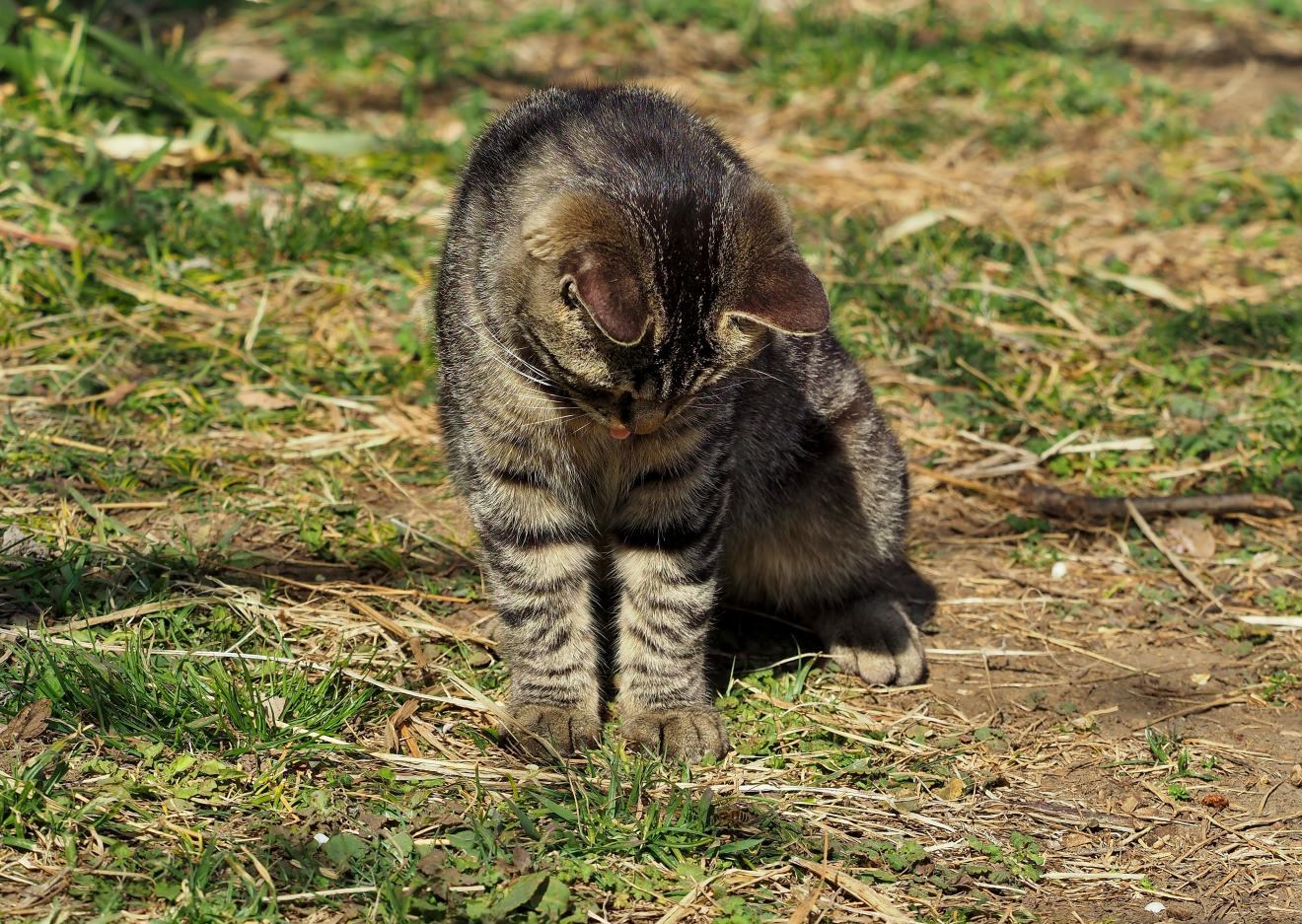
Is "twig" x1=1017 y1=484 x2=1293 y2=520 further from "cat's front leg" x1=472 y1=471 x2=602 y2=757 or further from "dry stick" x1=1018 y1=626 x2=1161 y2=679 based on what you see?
"cat's front leg" x1=472 y1=471 x2=602 y2=757

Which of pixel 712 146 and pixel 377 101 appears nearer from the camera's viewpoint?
pixel 712 146

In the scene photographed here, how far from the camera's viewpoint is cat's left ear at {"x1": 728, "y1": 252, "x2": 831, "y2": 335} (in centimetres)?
298

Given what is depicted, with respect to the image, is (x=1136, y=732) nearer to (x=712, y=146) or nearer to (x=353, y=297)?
(x=712, y=146)

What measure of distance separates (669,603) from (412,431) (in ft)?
5.29

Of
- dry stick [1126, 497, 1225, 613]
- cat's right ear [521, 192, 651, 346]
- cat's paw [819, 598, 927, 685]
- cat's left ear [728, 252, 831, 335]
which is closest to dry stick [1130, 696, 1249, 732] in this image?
dry stick [1126, 497, 1225, 613]

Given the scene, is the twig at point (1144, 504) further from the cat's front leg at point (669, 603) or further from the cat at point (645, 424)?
the cat's front leg at point (669, 603)

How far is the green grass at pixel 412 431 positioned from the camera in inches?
121

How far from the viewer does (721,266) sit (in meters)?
3.08

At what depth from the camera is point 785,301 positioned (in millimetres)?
3049

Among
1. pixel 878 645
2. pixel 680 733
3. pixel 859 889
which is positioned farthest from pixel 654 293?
pixel 878 645

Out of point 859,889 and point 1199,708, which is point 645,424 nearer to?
point 859,889

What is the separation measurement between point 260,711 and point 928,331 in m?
3.29

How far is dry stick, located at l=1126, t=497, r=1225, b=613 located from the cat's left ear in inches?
81.5

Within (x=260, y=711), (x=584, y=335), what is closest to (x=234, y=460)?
(x=260, y=711)
